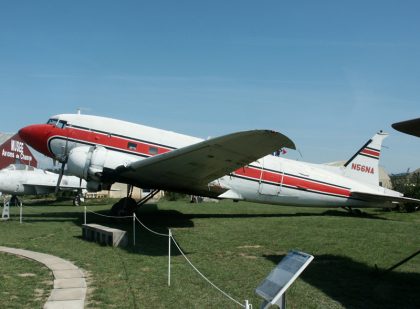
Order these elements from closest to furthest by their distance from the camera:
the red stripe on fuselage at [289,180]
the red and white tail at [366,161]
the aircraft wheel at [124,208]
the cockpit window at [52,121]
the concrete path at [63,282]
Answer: the concrete path at [63,282] → the cockpit window at [52,121] → the aircraft wheel at [124,208] → the red stripe on fuselage at [289,180] → the red and white tail at [366,161]

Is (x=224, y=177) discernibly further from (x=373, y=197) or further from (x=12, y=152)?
(x=12, y=152)

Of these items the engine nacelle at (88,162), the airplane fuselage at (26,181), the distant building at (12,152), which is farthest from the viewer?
the distant building at (12,152)

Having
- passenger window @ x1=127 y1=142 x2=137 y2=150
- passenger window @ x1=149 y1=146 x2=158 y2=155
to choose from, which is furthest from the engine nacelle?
passenger window @ x1=149 y1=146 x2=158 y2=155

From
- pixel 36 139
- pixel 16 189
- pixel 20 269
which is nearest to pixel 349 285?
pixel 20 269

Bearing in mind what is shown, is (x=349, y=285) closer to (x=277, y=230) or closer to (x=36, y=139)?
(x=277, y=230)

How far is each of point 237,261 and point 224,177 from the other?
8.67 metres

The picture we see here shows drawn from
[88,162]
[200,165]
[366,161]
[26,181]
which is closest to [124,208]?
[88,162]

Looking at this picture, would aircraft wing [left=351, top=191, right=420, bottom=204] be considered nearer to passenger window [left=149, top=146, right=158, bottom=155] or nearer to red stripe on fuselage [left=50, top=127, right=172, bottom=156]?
passenger window [left=149, top=146, right=158, bottom=155]

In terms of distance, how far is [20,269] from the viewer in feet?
27.1

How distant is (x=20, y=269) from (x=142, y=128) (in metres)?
9.84

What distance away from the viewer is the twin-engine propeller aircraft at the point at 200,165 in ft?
40.3

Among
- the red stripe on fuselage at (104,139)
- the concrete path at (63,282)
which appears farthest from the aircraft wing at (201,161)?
the concrete path at (63,282)

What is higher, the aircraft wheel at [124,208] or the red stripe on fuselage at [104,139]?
the red stripe on fuselage at [104,139]

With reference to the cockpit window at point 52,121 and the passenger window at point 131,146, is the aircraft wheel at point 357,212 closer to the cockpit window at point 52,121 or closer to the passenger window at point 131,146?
the passenger window at point 131,146
